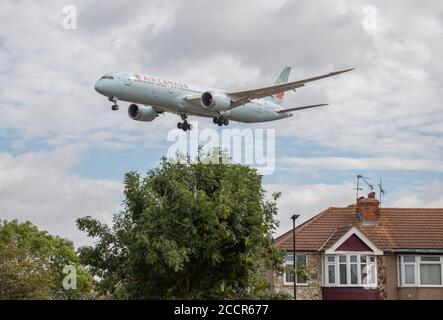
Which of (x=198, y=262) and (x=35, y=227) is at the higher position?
(x=35, y=227)

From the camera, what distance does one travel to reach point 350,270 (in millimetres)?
52719

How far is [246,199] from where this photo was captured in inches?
1378

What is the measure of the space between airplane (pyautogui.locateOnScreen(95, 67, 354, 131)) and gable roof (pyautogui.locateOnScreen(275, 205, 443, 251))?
9.96 metres

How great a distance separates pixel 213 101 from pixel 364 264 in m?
18.0

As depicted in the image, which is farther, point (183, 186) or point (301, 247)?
point (301, 247)

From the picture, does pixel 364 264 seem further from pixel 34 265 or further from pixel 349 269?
pixel 34 265

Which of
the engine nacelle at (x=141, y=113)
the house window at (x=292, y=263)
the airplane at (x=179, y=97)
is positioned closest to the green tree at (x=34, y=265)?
the engine nacelle at (x=141, y=113)

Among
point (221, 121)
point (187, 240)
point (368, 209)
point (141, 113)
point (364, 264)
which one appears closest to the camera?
point (187, 240)

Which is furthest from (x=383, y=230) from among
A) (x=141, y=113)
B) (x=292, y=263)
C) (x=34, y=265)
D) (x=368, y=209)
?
(x=34, y=265)

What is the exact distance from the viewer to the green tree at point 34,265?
71750 mm

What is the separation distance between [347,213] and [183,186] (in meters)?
24.3

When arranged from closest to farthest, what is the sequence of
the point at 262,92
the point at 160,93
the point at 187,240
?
1. the point at 187,240
2. the point at 160,93
3. the point at 262,92

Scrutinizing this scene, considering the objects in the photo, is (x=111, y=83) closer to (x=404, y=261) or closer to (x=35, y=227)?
(x=404, y=261)
